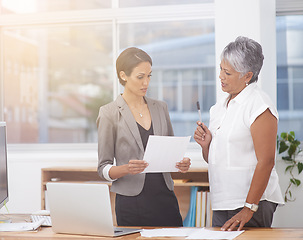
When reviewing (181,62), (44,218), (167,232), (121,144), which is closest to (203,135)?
(121,144)

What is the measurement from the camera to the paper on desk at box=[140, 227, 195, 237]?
2059 millimetres

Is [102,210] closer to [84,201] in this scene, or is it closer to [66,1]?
[84,201]

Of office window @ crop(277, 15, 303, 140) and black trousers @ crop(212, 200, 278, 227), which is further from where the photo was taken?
office window @ crop(277, 15, 303, 140)

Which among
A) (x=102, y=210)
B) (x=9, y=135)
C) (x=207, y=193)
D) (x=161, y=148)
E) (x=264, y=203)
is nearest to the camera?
(x=102, y=210)

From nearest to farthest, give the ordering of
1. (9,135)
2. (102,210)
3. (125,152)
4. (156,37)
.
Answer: (102,210) < (125,152) < (156,37) < (9,135)

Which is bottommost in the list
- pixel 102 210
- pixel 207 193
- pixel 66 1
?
pixel 207 193

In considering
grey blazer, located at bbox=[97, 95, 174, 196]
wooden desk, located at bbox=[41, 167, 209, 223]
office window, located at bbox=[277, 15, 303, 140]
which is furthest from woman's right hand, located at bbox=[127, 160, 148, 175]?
office window, located at bbox=[277, 15, 303, 140]

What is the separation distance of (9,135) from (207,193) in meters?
2.19

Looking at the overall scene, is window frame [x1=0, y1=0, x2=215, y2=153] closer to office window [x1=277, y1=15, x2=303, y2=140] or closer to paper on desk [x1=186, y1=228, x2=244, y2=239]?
office window [x1=277, y1=15, x2=303, y2=140]

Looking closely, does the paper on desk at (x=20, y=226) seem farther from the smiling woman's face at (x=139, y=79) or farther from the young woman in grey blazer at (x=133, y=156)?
the smiling woman's face at (x=139, y=79)

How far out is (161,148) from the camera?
2363mm

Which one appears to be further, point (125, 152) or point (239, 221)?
point (125, 152)

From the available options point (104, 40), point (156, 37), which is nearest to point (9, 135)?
point (104, 40)

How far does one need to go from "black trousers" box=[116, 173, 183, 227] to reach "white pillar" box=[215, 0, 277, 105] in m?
1.59
